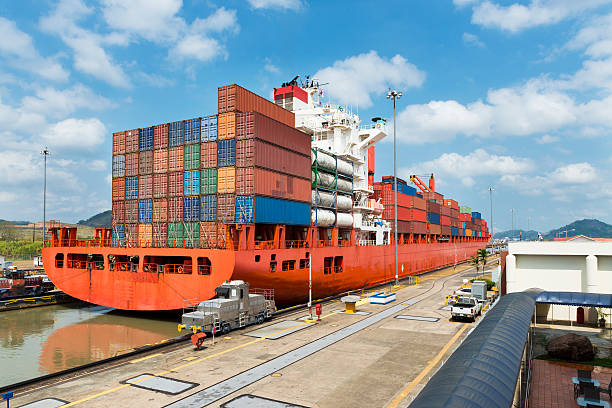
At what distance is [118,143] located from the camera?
127 feet

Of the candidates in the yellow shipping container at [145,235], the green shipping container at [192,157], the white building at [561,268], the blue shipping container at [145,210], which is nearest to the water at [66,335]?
the yellow shipping container at [145,235]

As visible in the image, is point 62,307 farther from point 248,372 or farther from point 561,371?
point 561,371

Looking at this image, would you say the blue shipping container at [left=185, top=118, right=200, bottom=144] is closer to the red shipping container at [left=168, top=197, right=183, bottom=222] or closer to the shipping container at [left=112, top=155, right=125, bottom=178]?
the red shipping container at [left=168, top=197, right=183, bottom=222]

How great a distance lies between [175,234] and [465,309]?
23185 millimetres

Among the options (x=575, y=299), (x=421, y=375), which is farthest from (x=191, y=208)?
(x=575, y=299)

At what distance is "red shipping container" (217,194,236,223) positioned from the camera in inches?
1221

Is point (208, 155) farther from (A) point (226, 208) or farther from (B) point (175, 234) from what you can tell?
(B) point (175, 234)

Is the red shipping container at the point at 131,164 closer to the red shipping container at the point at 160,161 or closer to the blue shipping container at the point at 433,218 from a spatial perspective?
the red shipping container at the point at 160,161

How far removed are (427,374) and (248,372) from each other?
7490 mm

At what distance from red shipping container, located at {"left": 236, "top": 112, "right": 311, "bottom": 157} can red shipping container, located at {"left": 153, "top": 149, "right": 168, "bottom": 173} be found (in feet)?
26.2

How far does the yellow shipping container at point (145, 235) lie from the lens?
35.2 m

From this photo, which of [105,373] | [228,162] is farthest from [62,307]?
[105,373]

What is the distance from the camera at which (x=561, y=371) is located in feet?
58.8

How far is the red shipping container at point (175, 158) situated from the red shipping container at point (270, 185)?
627cm
